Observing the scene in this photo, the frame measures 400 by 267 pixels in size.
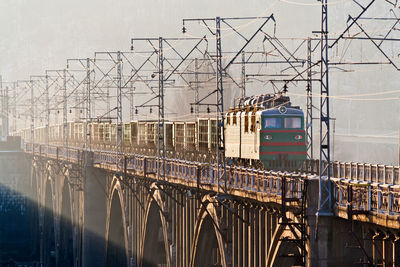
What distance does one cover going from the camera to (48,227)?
125250mm

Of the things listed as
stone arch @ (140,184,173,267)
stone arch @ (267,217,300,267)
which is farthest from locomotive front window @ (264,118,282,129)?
stone arch @ (140,184,173,267)

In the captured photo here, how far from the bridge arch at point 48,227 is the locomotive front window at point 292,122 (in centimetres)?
7751

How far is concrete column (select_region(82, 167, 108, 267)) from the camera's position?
8456 cm

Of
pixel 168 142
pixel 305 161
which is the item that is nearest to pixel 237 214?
pixel 305 161

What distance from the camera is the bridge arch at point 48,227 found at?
122562mm

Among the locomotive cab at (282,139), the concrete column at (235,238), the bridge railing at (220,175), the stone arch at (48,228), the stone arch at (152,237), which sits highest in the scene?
the locomotive cab at (282,139)

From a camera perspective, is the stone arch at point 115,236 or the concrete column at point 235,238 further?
the stone arch at point 115,236

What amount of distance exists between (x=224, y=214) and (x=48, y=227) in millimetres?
85807

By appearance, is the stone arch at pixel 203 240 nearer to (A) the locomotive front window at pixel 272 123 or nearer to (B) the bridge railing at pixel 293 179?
(B) the bridge railing at pixel 293 179

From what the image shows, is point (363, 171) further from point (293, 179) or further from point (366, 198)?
point (366, 198)

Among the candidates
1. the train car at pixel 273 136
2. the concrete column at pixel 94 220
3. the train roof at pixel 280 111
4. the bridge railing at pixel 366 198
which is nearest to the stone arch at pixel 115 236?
the concrete column at pixel 94 220

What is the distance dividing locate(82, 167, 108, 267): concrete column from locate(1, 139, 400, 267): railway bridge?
10 centimetres

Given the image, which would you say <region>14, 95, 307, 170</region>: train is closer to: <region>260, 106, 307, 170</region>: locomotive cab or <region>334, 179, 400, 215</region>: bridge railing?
<region>260, 106, 307, 170</region>: locomotive cab

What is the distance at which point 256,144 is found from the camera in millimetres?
46062
